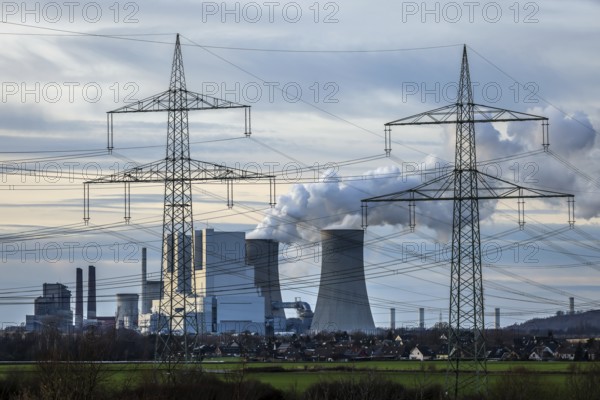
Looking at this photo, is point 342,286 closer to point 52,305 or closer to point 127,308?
point 127,308

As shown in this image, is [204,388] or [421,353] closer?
[204,388]

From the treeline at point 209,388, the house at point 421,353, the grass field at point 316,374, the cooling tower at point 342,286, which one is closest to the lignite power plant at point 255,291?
the cooling tower at point 342,286

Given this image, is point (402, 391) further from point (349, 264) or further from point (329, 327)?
point (329, 327)

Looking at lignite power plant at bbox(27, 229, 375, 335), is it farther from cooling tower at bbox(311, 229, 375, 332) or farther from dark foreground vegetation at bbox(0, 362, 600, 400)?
dark foreground vegetation at bbox(0, 362, 600, 400)

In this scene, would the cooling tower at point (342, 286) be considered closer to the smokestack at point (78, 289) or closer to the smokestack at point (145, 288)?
the smokestack at point (145, 288)

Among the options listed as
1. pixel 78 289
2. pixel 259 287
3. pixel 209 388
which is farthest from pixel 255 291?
pixel 209 388

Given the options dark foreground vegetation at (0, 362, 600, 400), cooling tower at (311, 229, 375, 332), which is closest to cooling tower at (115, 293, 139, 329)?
cooling tower at (311, 229, 375, 332)
